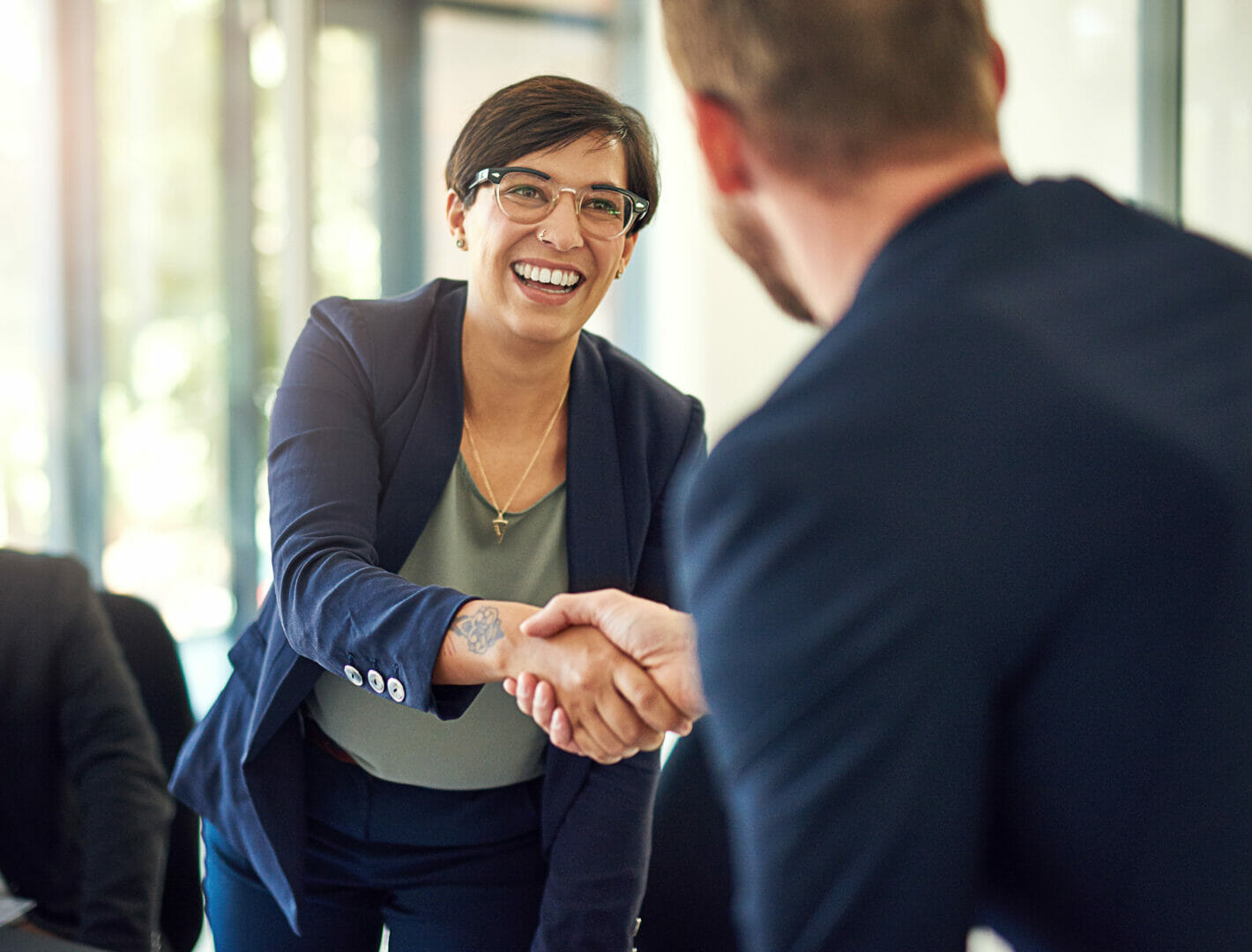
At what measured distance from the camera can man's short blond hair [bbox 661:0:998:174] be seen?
649 millimetres

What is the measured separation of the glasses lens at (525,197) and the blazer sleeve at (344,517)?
0.70 feet

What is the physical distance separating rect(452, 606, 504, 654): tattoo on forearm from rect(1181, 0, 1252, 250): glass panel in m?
2.12

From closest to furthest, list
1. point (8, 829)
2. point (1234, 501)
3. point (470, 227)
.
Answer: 1. point (1234, 501)
2. point (470, 227)
3. point (8, 829)

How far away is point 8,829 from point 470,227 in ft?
3.98

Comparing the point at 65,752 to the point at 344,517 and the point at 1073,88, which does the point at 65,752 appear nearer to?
the point at 344,517

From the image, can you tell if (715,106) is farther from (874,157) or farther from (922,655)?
(922,655)

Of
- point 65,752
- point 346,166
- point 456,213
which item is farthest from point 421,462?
point 346,166

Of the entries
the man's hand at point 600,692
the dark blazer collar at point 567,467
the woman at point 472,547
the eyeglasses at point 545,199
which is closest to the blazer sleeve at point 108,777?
the woman at point 472,547

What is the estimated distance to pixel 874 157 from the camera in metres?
0.66

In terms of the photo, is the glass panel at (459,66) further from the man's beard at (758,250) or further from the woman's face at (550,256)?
the man's beard at (758,250)

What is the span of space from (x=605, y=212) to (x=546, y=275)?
0.10m

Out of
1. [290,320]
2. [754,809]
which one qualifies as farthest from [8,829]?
[290,320]

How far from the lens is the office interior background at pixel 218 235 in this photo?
3648 millimetres

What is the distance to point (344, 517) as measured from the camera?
1.18 m
